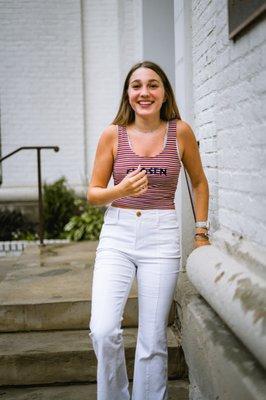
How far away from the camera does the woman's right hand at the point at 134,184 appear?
7.46ft

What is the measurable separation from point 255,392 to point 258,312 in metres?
0.25

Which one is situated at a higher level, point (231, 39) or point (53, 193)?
point (231, 39)

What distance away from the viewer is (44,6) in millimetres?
8383

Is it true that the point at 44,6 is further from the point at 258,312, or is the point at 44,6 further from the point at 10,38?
the point at 258,312

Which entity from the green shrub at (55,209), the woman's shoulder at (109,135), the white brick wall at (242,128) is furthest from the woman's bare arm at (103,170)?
the green shrub at (55,209)

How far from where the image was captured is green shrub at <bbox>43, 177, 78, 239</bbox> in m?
7.87

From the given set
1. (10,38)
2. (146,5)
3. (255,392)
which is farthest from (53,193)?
(255,392)

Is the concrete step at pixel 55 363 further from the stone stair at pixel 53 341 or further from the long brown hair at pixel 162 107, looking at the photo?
the long brown hair at pixel 162 107

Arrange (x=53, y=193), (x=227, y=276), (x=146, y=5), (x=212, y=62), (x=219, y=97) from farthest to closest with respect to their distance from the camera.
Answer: (x=53, y=193), (x=146, y=5), (x=212, y=62), (x=219, y=97), (x=227, y=276)

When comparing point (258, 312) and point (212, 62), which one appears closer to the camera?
point (258, 312)

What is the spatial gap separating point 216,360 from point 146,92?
1192 millimetres

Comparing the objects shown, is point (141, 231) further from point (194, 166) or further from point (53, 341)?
point (53, 341)

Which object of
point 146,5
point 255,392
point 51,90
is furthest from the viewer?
point 51,90

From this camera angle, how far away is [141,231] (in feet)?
7.81
